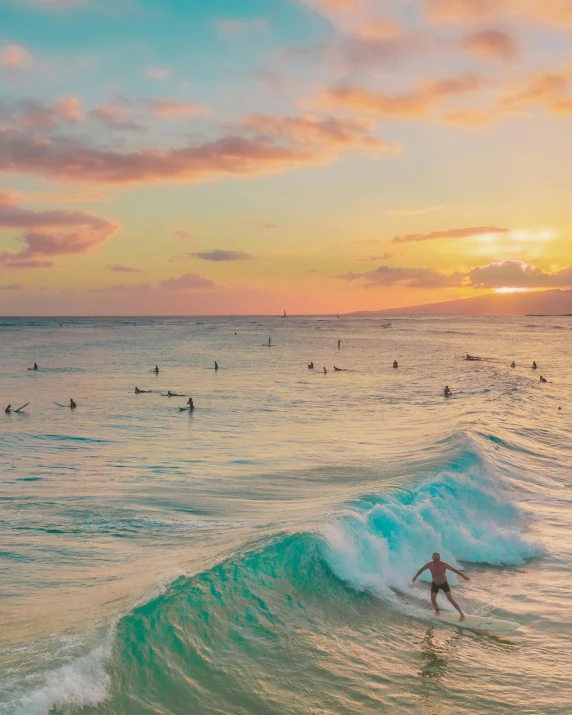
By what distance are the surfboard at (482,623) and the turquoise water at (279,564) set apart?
33 centimetres

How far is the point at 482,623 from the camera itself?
12945 mm

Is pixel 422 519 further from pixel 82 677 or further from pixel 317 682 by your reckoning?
pixel 82 677

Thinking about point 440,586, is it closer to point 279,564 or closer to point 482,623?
point 482,623

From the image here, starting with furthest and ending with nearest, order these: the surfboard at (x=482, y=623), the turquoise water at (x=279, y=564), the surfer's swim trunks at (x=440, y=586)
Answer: the surfer's swim trunks at (x=440, y=586), the surfboard at (x=482, y=623), the turquoise water at (x=279, y=564)

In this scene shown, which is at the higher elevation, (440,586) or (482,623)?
(440,586)

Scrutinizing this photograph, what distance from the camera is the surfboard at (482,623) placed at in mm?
12781

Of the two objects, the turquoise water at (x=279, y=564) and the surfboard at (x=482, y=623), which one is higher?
the turquoise water at (x=279, y=564)

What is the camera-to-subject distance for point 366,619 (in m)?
13.1

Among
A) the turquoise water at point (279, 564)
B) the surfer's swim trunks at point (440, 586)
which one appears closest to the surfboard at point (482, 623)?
the turquoise water at point (279, 564)

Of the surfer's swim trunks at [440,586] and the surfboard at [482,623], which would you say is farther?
the surfer's swim trunks at [440,586]

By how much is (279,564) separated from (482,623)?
489 centimetres

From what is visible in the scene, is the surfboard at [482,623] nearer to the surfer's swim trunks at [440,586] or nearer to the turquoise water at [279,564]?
the turquoise water at [279,564]

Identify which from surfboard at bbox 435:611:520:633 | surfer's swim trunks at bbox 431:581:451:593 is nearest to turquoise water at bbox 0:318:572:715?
surfboard at bbox 435:611:520:633

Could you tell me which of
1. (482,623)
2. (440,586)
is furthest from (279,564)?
(482,623)
